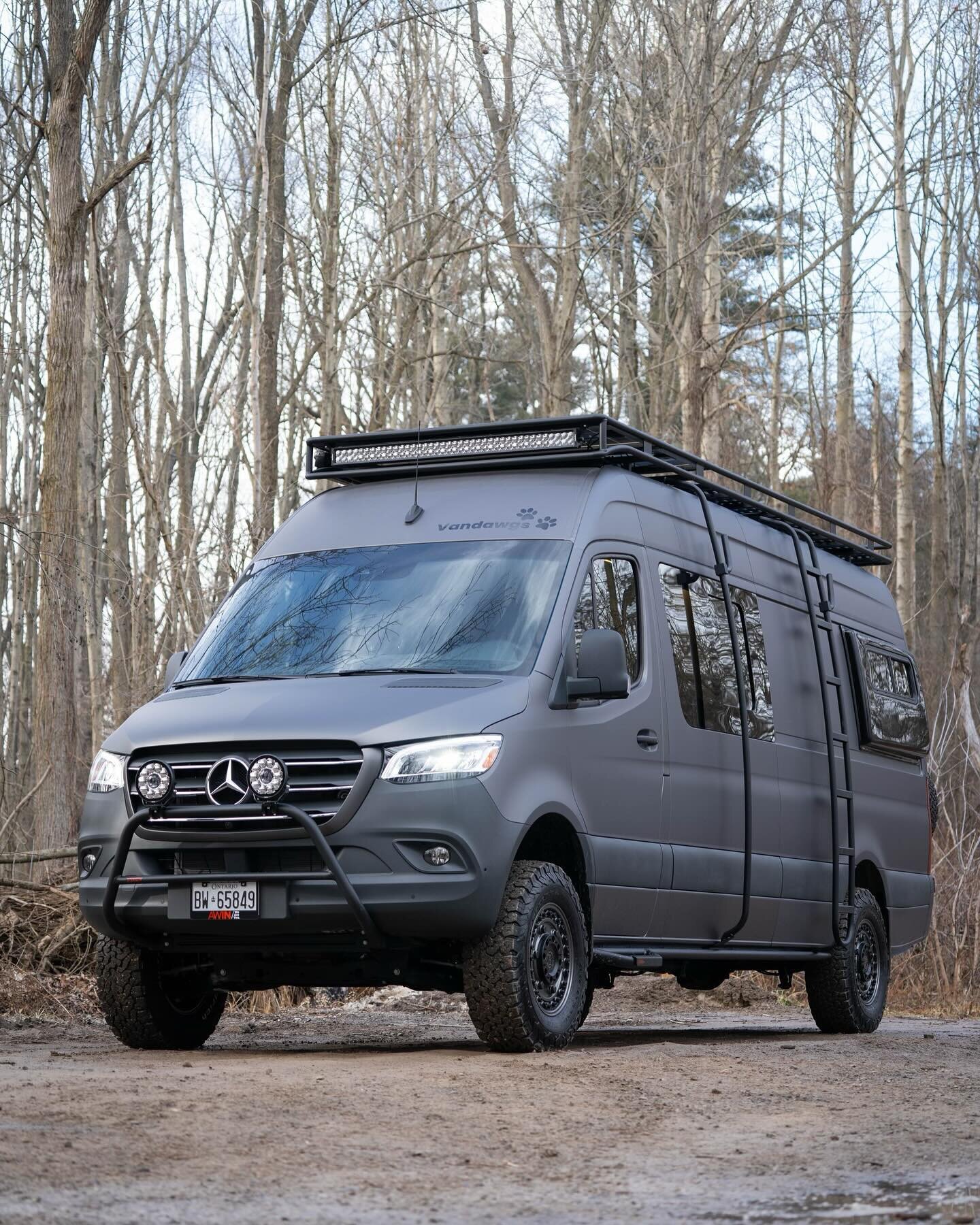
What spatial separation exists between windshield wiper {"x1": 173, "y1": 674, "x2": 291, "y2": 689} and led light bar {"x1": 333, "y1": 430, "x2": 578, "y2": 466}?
1611 mm

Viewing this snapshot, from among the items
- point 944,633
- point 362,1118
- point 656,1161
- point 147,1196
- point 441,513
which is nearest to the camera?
point 147,1196

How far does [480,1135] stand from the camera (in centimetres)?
553

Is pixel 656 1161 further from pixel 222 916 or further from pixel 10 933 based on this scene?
pixel 10 933

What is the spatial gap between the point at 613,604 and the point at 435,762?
1.67 m

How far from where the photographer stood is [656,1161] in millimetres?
5238

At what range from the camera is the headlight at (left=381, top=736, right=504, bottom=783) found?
7406mm

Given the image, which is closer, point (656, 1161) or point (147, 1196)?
point (147, 1196)

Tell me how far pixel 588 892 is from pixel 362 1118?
8.69 ft

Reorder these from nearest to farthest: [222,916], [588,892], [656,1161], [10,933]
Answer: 1. [656,1161]
2. [222,916]
3. [588,892]
4. [10,933]

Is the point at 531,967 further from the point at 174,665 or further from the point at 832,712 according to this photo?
the point at 832,712

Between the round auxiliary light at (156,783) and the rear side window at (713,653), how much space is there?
2732 mm

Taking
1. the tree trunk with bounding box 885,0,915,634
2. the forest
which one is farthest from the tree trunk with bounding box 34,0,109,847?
the tree trunk with bounding box 885,0,915,634

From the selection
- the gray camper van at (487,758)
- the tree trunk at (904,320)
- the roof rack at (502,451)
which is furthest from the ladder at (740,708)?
the tree trunk at (904,320)

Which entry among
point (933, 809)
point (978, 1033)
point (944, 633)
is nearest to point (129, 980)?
point (978, 1033)
